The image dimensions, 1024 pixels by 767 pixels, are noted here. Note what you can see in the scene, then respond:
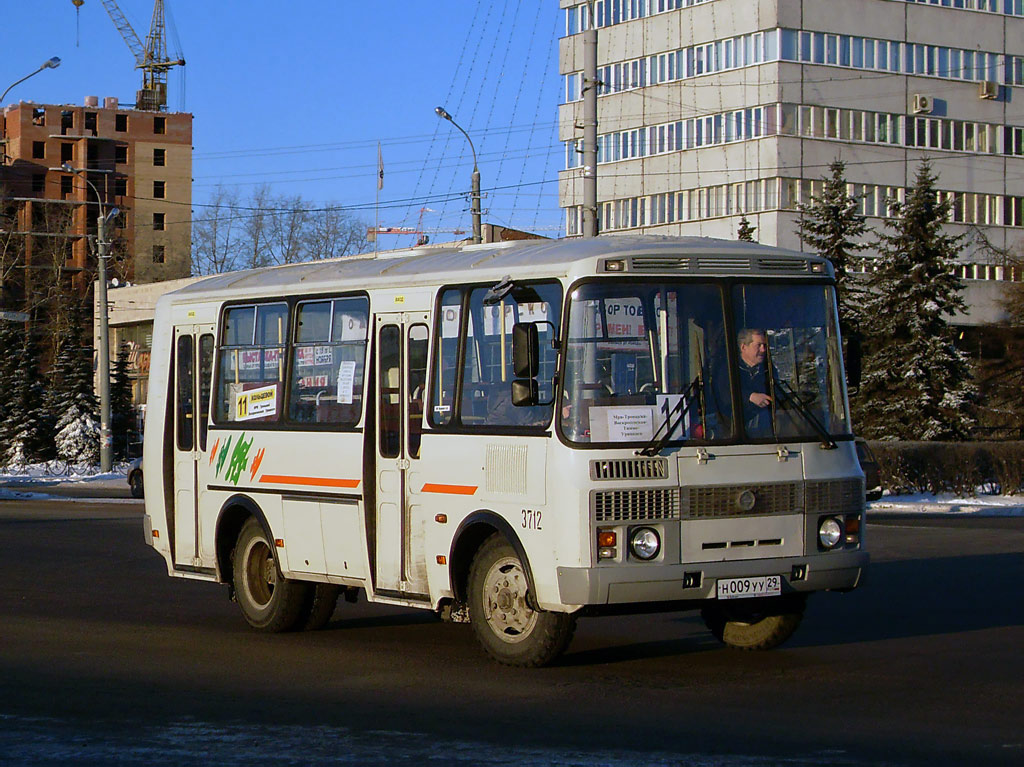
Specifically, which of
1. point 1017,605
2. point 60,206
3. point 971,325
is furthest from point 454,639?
point 60,206

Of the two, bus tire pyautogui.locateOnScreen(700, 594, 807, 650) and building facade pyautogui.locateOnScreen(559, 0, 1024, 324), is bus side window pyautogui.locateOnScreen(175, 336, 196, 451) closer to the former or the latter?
bus tire pyautogui.locateOnScreen(700, 594, 807, 650)

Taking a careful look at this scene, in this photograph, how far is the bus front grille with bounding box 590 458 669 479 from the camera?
9945mm

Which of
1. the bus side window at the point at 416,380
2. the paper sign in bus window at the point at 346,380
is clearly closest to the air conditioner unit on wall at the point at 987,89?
the paper sign in bus window at the point at 346,380

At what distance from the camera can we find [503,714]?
879cm

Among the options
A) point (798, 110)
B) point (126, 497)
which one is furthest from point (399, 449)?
point (798, 110)

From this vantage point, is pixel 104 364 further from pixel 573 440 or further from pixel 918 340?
pixel 573 440

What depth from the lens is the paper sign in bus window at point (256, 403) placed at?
509 inches

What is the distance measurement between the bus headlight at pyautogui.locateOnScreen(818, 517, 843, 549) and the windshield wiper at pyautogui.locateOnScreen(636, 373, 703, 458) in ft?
4.08

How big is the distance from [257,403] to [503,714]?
16.7ft

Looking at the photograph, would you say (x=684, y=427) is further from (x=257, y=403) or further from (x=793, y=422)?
(x=257, y=403)

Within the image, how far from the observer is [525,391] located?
33.4 ft

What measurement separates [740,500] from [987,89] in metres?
77.0

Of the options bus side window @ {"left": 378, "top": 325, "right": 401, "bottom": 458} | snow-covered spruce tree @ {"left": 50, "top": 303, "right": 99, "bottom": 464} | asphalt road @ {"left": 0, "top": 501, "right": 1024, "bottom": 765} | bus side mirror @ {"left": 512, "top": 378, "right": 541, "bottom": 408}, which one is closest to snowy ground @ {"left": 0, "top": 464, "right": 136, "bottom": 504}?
snow-covered spruce tree @ {"left": 50, "top": 303, "right": 99, "bottom": 464}

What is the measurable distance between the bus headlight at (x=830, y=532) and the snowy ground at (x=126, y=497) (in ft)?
72.9
